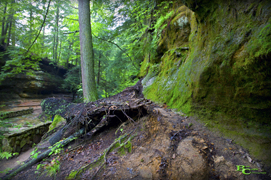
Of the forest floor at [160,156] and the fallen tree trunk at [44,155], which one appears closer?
the forest floor at [160,156]

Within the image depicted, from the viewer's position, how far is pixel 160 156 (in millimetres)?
2391

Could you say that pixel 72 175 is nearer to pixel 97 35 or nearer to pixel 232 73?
pixel 232 73

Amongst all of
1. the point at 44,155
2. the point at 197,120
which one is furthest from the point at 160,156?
the point at 44,155

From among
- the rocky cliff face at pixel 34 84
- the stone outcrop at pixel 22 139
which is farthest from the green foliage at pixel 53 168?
the rocky cliff face at pixel 34 84

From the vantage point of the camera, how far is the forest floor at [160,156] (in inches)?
78.5

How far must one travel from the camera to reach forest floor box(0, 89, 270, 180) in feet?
6.55

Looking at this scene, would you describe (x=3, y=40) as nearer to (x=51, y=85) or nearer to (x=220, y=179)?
(x=51, y=85)

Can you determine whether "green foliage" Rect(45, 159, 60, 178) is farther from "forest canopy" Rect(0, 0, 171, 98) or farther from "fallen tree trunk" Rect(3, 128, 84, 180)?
"forest canopy" Rect(0, 0, 171, 98)

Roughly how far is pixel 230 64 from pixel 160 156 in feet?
7.88

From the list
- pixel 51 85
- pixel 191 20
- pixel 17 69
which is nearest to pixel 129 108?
pixel 191 20

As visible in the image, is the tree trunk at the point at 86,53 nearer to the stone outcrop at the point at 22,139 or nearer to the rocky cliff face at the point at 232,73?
the rocky cliff face at the point at 232,73

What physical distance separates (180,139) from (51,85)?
1970 cm

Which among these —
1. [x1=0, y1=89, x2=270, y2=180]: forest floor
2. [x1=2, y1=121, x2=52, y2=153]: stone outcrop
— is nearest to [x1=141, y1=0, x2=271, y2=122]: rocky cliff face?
[x1=0, y1=89, x2=270, y2=180]: forest floor

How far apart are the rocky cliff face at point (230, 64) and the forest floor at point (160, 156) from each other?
0.66 meters
